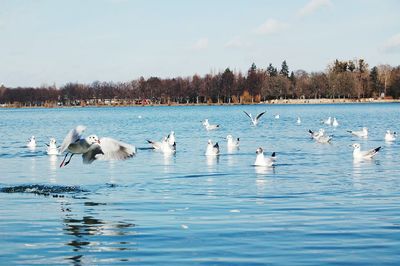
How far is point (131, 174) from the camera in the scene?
24.7m

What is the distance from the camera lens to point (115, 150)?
15867mm

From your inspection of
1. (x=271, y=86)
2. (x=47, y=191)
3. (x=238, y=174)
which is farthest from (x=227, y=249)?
(x=271, y=86)

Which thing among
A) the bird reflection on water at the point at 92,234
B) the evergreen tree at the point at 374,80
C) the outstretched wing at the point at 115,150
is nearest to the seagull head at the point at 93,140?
the outstretched wing at the point at 115,150

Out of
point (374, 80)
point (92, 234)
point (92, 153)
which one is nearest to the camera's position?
point (92, 234)

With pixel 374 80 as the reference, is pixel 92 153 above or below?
below

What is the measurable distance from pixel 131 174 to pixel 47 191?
15.7 feet

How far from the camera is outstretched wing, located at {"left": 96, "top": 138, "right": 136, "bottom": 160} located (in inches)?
622

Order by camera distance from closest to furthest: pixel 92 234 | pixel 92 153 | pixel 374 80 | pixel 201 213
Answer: pixel 92 234
pixel 201 213
pixel 92 153
pixel 374 80

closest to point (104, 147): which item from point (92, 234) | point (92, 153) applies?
point (92, 153)

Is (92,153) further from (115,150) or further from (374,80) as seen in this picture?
(374,80)

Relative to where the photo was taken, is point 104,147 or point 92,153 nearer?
point 104,147

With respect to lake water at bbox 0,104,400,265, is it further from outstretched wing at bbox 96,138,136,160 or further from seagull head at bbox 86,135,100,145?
seagull head at bbox 86,135,100,145

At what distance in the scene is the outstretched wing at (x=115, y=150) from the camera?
1579 cm

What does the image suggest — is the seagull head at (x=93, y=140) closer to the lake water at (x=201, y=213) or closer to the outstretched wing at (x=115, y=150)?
the outstretched wing at (x=115, y=150)
